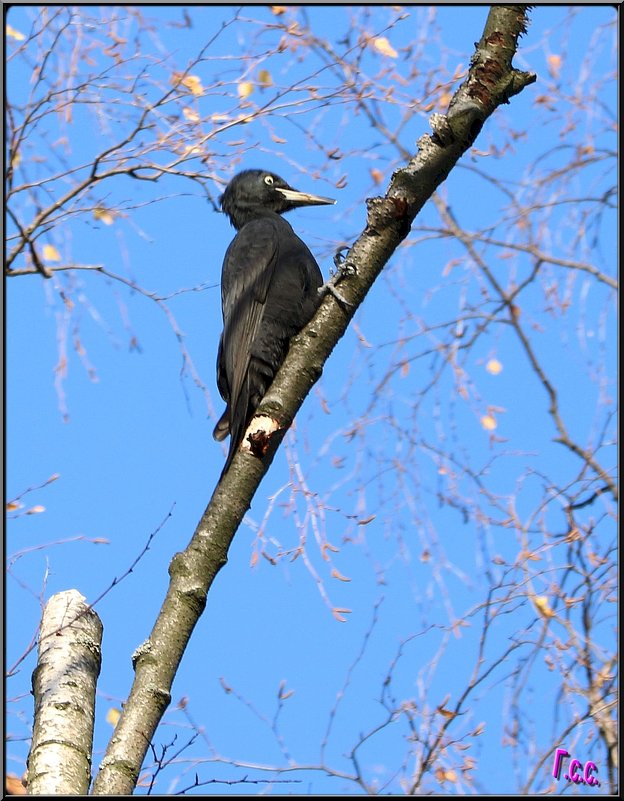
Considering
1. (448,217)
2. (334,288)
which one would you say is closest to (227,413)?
(334,288)

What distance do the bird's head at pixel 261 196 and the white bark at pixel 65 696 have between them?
2.99 meters

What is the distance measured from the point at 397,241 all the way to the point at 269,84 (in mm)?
2200

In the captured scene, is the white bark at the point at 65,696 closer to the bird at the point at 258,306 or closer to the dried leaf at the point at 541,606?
the bird at the point at 258,306

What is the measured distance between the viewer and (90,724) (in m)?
Result: 3.27

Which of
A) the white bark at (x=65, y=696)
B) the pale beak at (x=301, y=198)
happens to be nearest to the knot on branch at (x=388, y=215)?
the white bark at (x=65, y=696)

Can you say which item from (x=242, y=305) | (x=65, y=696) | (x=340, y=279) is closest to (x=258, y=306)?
(x=242, y=305)

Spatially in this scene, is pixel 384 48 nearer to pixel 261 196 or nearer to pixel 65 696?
pixel 261 196

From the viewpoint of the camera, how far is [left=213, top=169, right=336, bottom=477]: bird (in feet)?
15.2

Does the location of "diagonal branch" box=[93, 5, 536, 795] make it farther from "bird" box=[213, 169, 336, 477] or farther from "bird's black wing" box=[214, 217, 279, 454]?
"bird's black wing" box=[214, 217, 279, 454]

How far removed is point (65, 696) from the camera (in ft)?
10.8

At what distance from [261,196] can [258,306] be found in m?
1.30

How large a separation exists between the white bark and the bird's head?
9.82ft

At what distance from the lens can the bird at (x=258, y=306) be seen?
15.2ft

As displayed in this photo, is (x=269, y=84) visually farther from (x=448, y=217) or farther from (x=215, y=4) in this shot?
(x=448, y=217)
